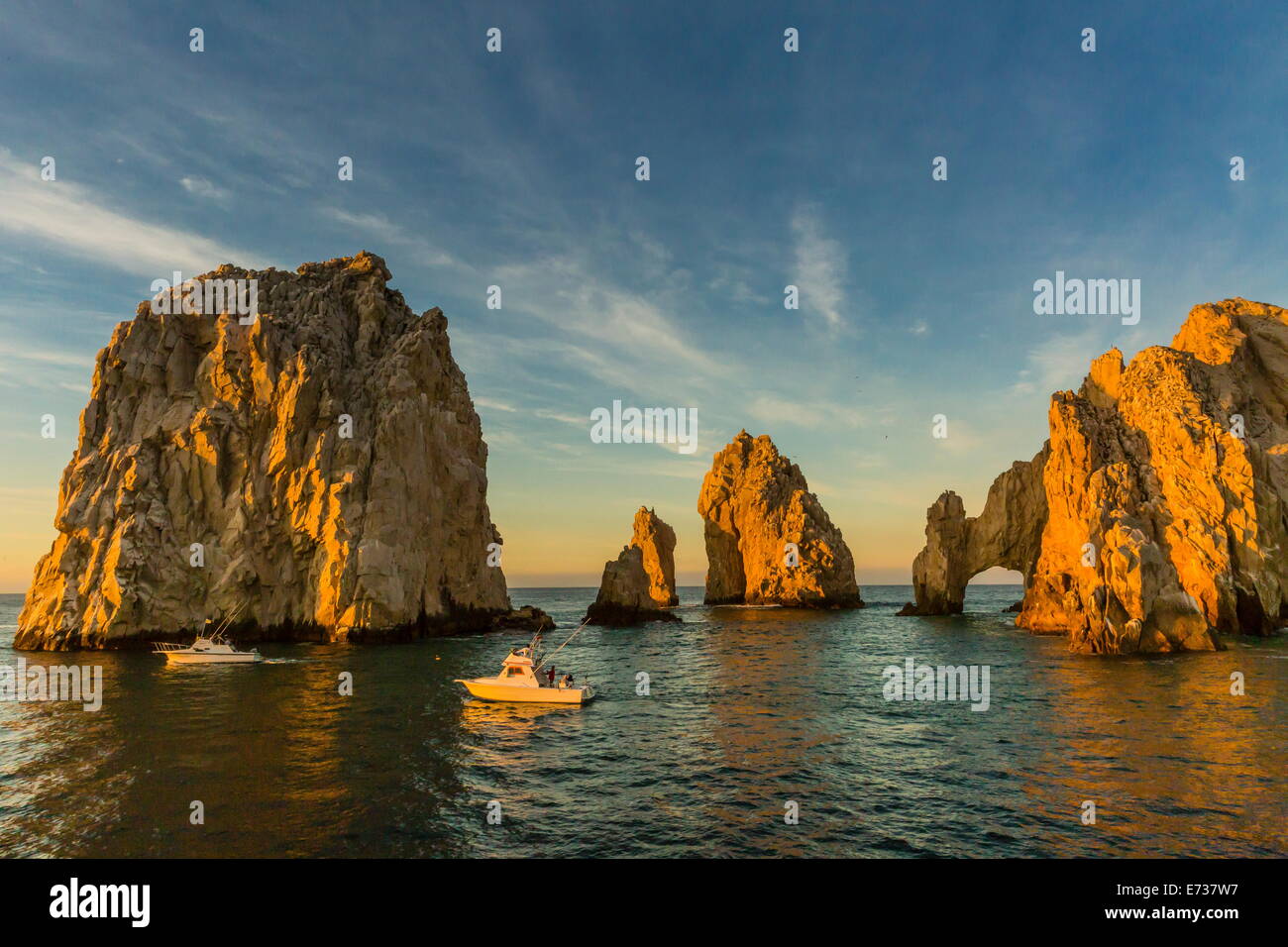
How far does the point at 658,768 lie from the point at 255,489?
56187mm

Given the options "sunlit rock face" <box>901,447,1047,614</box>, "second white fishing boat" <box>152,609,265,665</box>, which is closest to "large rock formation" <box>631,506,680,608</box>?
"sunlit rock face" <box>901,447,1047,614</box>

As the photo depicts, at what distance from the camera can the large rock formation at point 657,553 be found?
133000 millimetres

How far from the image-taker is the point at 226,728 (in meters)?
27.4

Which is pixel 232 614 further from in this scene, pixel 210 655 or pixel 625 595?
pixel 625 595

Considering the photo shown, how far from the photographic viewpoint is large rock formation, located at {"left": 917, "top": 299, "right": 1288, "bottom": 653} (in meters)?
48.9

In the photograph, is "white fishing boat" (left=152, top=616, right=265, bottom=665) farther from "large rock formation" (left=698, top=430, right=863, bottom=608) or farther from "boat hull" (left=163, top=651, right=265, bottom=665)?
"large rock formation" (left=698, top=430, right=863, bottom=608)

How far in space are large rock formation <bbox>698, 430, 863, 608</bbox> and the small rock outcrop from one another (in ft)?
122

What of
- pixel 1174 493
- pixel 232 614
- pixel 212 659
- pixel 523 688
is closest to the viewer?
pixel 523 688

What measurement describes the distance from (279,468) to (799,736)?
188ft

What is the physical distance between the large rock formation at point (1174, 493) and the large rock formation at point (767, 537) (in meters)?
45.6

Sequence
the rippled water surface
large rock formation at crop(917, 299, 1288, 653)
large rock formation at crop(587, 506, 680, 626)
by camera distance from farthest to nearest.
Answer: large rock formation at crop(587, 506, 680, 626)
large rock formation at crop(917, 299, 1288, 653)
the rippled water surface

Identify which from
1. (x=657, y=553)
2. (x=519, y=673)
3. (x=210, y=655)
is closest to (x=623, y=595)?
(x=657, y=553)

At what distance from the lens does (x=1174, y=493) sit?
2329 inches
